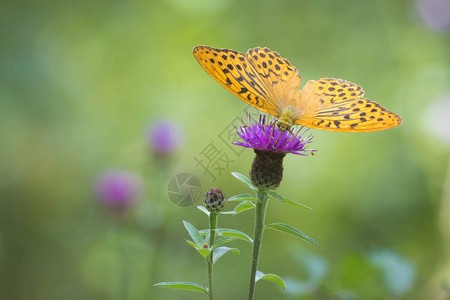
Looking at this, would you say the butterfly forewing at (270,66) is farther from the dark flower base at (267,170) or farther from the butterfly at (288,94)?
the dark flower base at (267,170)

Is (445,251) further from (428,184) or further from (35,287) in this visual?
(35,287)

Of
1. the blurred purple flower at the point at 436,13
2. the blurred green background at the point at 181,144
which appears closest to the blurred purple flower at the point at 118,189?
the blurred green background at the point at 181,144

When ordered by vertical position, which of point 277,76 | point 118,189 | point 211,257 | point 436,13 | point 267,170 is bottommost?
point 118,189

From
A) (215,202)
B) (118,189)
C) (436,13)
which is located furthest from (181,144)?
(436,13)

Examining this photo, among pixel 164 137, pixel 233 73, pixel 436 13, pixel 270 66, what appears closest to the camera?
pixel 233 73

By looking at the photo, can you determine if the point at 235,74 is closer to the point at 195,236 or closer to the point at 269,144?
the point at 269,144

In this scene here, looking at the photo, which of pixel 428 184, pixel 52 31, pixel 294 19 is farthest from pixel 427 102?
pixel 52 31
